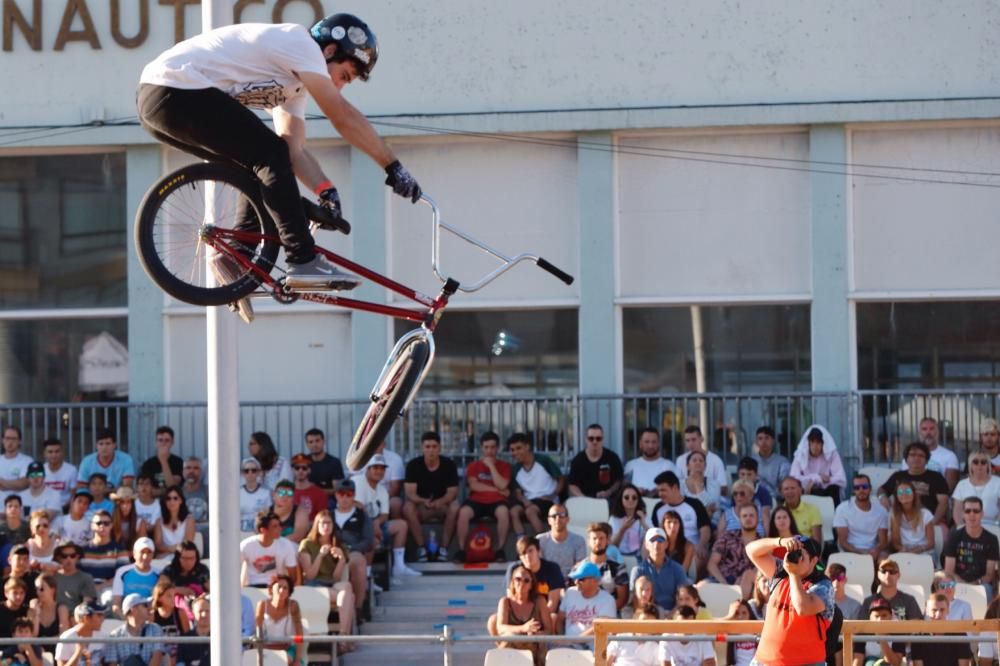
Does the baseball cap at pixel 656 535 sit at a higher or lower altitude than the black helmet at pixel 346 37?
lower

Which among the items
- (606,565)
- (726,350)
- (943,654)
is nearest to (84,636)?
(606,565)

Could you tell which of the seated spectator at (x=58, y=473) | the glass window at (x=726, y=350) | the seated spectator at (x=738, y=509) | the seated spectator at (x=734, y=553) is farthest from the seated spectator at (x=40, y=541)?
the glass window at (x=726, y=350)

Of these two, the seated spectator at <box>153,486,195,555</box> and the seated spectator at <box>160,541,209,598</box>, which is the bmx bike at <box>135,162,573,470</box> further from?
the seated spectator at <box>153,486,195,555</box>

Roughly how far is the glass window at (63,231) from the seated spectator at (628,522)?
6.03 metres

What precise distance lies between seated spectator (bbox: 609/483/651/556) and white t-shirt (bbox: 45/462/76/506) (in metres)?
5.10

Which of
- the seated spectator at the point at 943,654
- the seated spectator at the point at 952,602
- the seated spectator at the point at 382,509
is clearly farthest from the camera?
the seated spectator at the point at 382,509

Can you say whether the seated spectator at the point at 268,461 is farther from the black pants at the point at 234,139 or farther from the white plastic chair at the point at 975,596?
the black pants at the point at 234,139

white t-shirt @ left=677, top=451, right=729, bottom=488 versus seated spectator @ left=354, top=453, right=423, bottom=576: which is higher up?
white t-shirt @ left=677, top=451, right=729, bottom=488

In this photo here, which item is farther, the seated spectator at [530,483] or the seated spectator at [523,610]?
the seated spectator at [530,483]

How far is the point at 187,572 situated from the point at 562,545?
9.85ft

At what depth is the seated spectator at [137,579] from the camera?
13664mm

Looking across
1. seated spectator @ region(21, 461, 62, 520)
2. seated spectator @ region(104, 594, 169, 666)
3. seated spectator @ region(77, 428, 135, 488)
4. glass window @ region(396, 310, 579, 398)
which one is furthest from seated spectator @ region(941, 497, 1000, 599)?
seated spectator @ region(21, 461, 62, 520)

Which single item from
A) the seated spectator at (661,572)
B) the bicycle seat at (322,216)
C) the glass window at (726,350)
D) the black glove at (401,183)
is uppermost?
the black glove at (401,183)

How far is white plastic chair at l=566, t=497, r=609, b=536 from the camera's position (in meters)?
14.7
